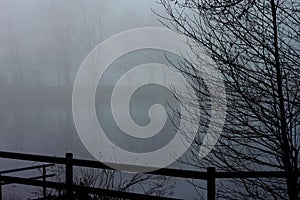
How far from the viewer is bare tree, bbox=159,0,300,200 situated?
4.98 meters

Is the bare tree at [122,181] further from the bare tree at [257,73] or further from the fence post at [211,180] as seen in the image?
the fence post at [211,180]

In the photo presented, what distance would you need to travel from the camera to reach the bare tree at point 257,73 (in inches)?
196

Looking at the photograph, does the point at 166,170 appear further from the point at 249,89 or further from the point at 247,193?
the point at 247,193

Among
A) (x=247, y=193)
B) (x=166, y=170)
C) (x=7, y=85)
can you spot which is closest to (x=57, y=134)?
(x=7, y=85)

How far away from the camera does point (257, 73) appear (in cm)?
512

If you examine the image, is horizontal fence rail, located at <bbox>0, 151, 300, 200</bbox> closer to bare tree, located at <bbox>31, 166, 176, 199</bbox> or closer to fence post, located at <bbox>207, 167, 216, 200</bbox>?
fence post, located at <bbox>207, 167, 216, 200</bbox>

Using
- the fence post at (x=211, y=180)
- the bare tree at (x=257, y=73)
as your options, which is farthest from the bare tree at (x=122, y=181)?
the fence post at (x=211, y=180)

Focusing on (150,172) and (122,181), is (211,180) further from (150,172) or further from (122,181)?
(122,181)

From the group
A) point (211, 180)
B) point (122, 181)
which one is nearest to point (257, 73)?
point (211, 180)

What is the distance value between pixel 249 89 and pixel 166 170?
2037 mm

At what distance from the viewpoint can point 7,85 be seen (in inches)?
1297

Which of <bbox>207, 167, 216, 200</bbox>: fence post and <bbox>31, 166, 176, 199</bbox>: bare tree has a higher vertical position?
<bbox>31, 166, 176, 199</bbox>: bare tree

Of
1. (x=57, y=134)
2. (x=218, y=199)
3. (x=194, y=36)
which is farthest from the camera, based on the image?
(x=57, y=134)

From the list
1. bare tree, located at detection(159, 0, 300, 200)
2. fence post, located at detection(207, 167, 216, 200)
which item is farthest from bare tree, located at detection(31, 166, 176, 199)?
fence post, located at detection(207, 167, 216, 200)
